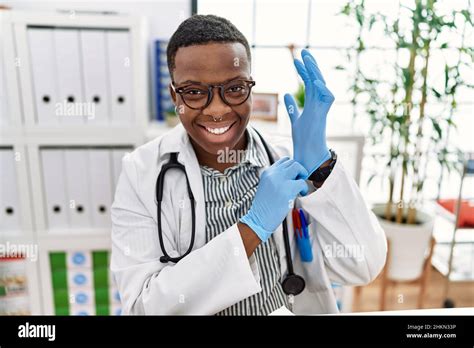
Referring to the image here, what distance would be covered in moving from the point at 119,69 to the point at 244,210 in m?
0.64

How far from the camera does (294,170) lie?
0.69 meters

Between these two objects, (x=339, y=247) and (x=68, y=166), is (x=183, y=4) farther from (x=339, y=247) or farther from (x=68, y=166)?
(x=68, y=166)

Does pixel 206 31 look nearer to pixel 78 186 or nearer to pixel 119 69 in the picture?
pixel 119 69

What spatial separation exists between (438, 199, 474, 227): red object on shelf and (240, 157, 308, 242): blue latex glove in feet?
0.88

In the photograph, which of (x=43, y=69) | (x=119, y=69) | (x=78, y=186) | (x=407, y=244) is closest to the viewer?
(x=407, y=244)

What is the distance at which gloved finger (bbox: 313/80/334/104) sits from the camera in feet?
2.11

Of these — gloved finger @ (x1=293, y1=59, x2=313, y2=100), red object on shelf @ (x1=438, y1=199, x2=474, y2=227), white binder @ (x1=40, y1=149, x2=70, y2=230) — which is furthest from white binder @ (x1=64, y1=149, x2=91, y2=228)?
red object on shelf @ (x1=438, y1=199, x2=474, y2=227)

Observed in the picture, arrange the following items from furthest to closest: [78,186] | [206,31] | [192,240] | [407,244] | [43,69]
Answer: [78,186] < [43,69] < [407,244] < [192,240] < [206,31]

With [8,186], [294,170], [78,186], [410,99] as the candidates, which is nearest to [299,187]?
[294,170]

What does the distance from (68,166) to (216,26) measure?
79 centimetres

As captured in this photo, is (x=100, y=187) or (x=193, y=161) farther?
(x=100, y=187)

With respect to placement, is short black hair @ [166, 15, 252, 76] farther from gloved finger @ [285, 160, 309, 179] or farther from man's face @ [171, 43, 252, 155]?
gloved finger @ [285, 160, 309, 179]

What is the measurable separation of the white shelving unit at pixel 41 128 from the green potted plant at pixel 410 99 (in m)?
0.68
